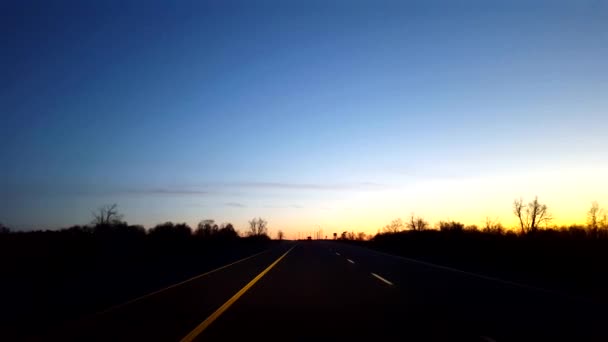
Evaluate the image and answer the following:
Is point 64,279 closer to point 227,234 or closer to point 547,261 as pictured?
point 547,261

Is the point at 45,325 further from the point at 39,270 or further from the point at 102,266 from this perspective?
the point at 102,266

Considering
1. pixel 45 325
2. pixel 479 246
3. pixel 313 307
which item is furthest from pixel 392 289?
pixel 479 246

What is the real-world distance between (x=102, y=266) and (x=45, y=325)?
614 inches

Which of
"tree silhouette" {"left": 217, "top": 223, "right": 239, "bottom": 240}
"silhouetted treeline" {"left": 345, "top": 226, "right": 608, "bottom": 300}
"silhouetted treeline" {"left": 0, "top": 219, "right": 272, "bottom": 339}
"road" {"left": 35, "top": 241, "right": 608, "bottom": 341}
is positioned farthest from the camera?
"tree silhouette" {"left": 217, "top": 223, "right": 239, "bottom": 240}

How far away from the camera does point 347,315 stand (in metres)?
8.59

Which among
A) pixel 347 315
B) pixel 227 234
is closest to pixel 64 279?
pixel 347 315

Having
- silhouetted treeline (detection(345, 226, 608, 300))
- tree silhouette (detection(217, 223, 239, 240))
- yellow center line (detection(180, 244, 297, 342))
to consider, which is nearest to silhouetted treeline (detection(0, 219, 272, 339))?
yellow center line (detection(180, 244, 297, 342))

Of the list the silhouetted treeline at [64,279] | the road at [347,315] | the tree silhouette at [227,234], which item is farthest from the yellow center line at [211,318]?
the tree silhouette at [227,234]

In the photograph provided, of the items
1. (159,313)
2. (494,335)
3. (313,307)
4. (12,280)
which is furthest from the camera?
(12,280)

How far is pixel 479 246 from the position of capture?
31984mm

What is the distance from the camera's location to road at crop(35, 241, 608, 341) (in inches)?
272

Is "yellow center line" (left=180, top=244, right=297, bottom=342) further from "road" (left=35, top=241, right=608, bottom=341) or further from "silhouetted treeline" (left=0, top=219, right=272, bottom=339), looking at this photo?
"silhouetted treeline" (left=0, top=219, right=272, bottom=339)

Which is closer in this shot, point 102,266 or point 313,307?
point 313,307

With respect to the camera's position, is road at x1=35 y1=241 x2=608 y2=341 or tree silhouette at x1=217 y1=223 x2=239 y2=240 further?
tree silhouette at x1=217 y1=223 x2=239 y2=240
